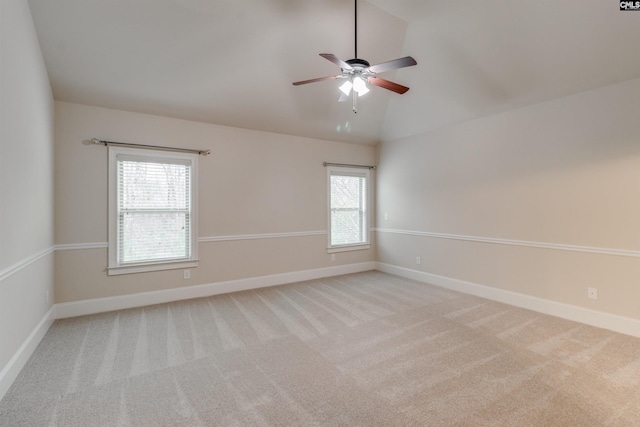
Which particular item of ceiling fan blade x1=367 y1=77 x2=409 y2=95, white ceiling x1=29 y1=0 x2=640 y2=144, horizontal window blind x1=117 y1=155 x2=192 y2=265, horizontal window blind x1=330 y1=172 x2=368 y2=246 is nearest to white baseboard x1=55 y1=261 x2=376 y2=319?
horizontal window blind x1=117 y1=155 x2=192 y2=265

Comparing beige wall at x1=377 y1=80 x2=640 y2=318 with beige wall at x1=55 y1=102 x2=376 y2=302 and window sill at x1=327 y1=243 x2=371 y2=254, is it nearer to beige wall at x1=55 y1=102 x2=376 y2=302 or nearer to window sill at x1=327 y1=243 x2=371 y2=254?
window sill at x1=327 y1=243 x2=371 y2=254

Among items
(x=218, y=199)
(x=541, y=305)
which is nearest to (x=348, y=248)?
(x=218, y=199)

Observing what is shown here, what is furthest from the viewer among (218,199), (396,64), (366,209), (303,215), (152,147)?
(366,209)

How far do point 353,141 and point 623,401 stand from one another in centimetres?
478

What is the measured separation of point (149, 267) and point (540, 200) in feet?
16.9

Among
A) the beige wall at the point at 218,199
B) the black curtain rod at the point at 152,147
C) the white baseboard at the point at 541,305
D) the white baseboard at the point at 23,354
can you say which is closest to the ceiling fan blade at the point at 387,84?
the beige wall at the point at 218,199

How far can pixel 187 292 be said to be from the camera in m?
4.16

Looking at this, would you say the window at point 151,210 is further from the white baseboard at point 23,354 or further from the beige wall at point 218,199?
the white baseboard at point 23,354

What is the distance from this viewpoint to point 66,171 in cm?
346

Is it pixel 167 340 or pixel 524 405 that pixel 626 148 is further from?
pixel 167 340

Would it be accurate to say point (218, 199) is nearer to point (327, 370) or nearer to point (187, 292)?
point (187, 292)

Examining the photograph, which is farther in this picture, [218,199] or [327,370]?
[218,199]

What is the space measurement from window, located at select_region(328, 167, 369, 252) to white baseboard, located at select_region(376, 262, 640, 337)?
1275 mm

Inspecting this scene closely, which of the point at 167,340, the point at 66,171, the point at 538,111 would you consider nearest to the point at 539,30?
the point at 538,111
